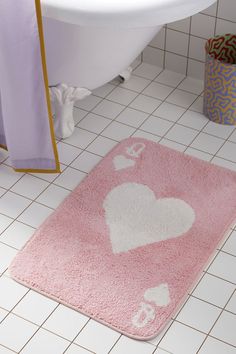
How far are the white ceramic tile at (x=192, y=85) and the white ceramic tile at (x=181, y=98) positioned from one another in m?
0.03

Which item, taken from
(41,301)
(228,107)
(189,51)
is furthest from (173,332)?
(189,51)

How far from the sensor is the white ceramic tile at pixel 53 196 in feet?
8.94

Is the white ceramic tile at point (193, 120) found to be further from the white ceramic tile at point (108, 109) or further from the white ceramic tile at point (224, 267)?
the white ceramic tile at point (224, 267)

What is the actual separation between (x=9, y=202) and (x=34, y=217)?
0.12 m

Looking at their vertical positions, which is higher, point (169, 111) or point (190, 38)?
point (190, 38)

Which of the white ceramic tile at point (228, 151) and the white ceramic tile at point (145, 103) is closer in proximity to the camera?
the white ceramic tile at point (228, 151)

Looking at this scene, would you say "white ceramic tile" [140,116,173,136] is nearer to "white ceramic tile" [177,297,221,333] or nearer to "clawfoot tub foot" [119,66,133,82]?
"clawfoot tub foot" [119,66,133,82]

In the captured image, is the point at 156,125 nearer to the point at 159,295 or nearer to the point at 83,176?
the point at 83,176

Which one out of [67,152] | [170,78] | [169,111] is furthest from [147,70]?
[67,152]

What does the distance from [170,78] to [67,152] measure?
2.16 ft

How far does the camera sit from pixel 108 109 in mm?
3156

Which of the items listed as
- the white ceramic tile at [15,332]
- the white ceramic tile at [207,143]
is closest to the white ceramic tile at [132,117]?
the white ceramic tile at [207,143]

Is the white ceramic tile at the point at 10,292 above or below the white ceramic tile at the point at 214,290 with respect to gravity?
above

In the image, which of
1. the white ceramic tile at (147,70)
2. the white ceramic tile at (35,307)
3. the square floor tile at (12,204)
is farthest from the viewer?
the white ceramic tile at (147,70)
